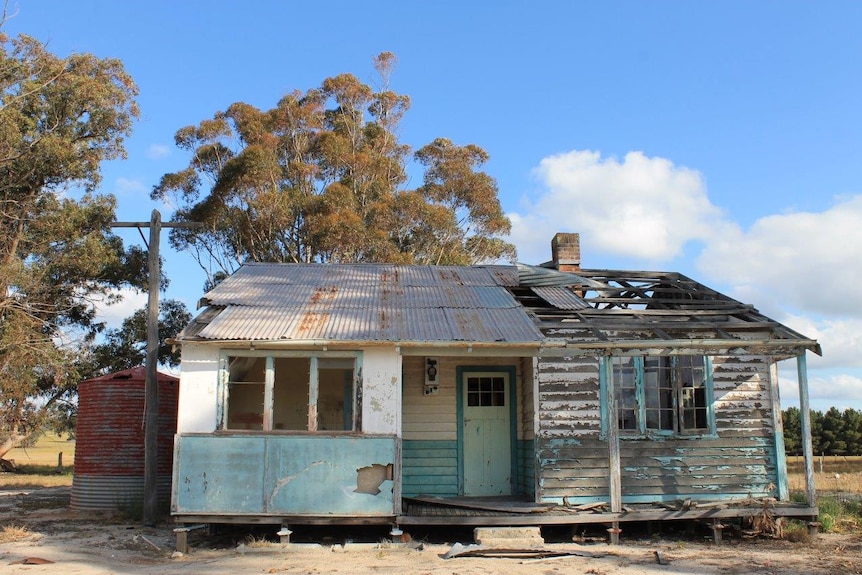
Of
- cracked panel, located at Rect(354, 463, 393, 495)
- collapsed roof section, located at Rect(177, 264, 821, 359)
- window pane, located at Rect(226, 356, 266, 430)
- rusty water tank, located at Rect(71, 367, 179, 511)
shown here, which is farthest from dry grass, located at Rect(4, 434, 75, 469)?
cracked panel, located at Rect(354, 463, 393, 495)

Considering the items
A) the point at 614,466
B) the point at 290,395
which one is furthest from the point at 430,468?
the point at 614,466

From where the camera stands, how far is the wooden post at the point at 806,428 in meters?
10.9

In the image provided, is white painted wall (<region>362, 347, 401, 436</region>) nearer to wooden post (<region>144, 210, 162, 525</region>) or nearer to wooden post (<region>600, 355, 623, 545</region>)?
wooden post (<region>600, 355, 623, 545</region>)

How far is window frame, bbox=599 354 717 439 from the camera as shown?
11430 mm

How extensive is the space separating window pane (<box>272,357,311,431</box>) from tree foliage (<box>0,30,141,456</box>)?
38.9 ft

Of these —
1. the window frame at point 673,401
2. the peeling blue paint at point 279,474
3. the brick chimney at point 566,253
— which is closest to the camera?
the peeling blue paint at point 279,474

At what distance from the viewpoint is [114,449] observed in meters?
13.1

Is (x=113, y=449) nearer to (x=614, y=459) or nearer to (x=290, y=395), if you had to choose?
(x=290, y=395)

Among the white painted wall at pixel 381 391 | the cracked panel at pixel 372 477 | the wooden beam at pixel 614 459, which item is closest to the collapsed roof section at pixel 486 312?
the white painted wall at pixel 381 391

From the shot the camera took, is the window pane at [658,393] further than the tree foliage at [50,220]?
No

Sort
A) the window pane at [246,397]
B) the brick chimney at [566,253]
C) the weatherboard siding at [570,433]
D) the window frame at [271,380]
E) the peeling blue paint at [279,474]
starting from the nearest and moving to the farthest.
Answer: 1. the peeling blue paint at [279,474]
2. the window frame at [271,380]
3. the weatherboard siding at [570,433]
4. the window pane at [246,397]
5. the brick chimney at [566,253]

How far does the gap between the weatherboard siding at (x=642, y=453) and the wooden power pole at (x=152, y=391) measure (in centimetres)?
647

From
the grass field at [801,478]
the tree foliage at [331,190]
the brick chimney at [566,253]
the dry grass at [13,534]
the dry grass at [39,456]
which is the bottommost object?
the dry grass at [39,456]

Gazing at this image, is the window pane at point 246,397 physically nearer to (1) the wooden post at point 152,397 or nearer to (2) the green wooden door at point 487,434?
(1) the wooden post at point 152,397
